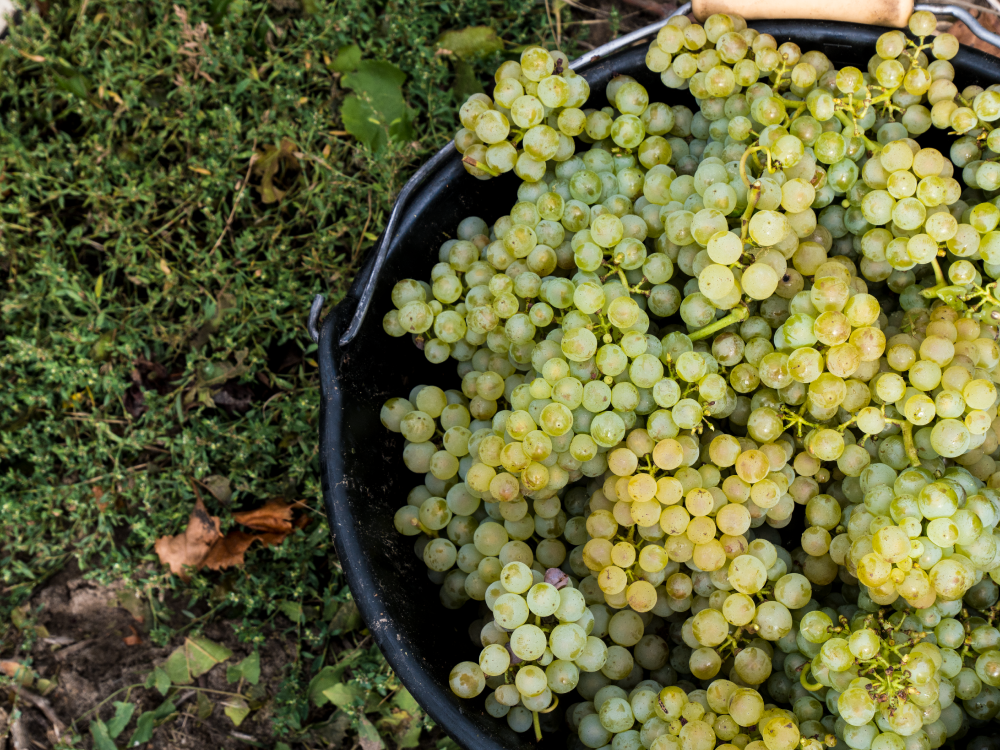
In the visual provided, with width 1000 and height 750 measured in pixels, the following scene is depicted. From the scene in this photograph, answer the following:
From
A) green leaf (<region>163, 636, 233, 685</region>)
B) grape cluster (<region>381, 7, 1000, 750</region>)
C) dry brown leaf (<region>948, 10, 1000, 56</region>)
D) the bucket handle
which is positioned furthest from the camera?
green leaf (<region>163, 636, 233, 685</region>)

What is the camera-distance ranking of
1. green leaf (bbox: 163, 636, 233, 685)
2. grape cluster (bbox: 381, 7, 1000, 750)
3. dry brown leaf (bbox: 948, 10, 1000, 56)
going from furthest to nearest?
1. green leaf (bbox: 163, 636, 233, 685)
2. dry brown leaf (bbox: 948, 10, 1000, 56)
3. grape cluster (bbox: 381, 7, 1000, 750)

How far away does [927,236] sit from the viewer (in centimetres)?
89

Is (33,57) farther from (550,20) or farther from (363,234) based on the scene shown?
(550,20)

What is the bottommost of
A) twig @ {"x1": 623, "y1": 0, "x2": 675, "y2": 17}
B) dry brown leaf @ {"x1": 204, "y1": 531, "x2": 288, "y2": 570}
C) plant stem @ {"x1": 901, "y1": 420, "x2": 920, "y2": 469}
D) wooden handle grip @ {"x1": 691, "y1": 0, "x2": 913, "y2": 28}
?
dry brown leaf @ {"x1": 204, "y1": 531, "x2": 288, "y2": 570}

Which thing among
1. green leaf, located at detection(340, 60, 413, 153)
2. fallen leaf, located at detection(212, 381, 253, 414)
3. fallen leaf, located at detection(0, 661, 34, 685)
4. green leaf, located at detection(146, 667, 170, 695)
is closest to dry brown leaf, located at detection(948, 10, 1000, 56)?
green leaf, located at detection(340, 60, 413, 153)

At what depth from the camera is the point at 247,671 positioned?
151 centimetres

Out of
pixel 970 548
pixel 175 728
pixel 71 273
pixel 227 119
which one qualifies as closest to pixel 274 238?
pixel 227 119

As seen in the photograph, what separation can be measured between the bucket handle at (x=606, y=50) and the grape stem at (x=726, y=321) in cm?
45

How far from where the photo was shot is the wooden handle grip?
1.04 metres

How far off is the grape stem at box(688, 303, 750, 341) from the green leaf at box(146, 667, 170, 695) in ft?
4.29

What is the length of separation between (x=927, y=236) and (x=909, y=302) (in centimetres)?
11

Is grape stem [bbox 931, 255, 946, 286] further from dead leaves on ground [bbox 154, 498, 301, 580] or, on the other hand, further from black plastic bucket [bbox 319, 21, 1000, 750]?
dead leaves on ground [bbox 154, 498, 301, 580]

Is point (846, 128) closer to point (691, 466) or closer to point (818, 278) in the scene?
point (818, 278)

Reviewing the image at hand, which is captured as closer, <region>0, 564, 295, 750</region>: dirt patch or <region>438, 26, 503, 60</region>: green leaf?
<region>0, 564, 295, 750</region>: dirt patch
